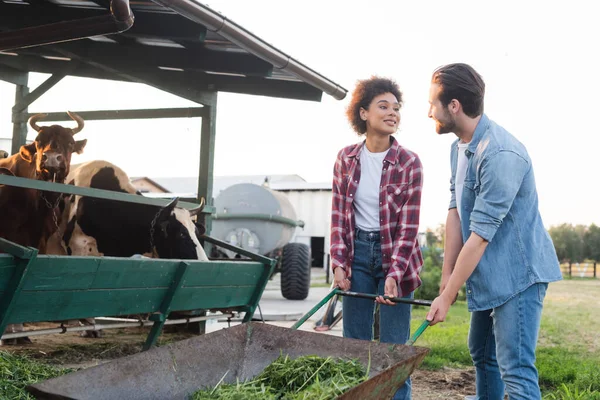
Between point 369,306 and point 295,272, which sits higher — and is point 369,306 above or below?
above

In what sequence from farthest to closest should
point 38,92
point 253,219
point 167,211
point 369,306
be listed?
1. point 253,219
2. point 38,92
3. point 167,211
4. point 369,306

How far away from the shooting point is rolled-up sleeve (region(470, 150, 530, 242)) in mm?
2816

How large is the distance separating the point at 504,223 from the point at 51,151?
552cm

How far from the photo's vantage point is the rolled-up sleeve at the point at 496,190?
2.82m

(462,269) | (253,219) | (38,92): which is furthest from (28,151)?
(253,219)

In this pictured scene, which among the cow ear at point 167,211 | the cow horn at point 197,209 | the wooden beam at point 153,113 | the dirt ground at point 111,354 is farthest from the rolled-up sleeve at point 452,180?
the wooden beam at point 153,113

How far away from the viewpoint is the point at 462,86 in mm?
2979

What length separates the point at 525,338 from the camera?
2846 millimetres

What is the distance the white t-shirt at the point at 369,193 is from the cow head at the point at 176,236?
3608 millimetres

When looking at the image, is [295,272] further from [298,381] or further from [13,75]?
[298,381]

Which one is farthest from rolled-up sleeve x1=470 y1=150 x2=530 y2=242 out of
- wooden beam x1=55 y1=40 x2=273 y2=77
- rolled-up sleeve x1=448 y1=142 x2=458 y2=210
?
wooden beam x1=55 y1=40 x2=273 y2=77


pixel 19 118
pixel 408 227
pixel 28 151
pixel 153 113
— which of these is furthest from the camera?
pixel 19 118

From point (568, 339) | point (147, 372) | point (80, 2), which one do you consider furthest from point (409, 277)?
point (568, 339)

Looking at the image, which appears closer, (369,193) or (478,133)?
(478,133)
